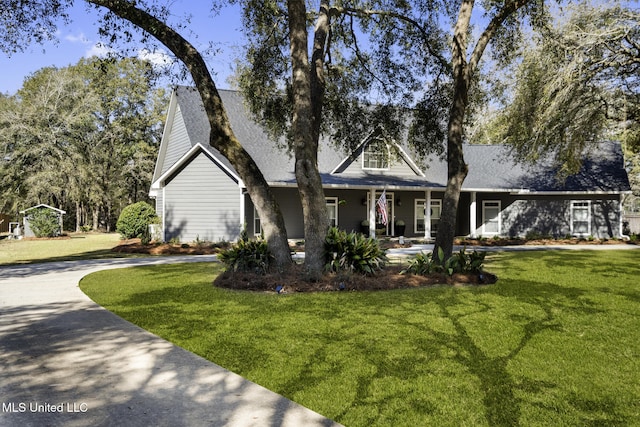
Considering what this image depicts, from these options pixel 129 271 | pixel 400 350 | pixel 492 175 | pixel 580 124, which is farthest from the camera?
pixel 492 175

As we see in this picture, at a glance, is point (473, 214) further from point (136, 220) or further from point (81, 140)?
point (81, 140)

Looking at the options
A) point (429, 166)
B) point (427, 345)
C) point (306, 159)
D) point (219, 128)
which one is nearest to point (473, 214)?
point (429, 166)

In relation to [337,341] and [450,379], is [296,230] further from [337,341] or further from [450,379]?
[450,379]

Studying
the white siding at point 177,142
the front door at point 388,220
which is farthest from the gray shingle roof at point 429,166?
the front door at point 388,220

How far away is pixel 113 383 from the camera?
440cm

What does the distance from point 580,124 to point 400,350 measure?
50.4 feet

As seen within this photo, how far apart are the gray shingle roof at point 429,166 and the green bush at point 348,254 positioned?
962cm

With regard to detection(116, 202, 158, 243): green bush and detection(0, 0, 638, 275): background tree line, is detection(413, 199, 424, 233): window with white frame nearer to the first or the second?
detection(0, 0, 638, 275): background tree line

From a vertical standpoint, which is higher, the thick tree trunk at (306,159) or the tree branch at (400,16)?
the tree branch at (400,16)

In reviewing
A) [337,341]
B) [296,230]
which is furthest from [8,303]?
[296,230]

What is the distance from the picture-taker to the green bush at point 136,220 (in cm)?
2266

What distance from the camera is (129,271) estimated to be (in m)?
12.8

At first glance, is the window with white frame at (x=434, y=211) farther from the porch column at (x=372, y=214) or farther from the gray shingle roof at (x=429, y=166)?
the porch column at (x=372, y=214)

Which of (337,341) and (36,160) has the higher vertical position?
(36,160)
